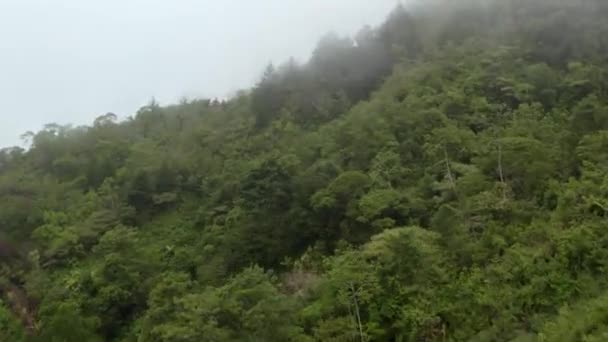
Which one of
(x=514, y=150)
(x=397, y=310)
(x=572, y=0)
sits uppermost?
(x=572, y=0)

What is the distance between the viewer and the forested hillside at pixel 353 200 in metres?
19.2

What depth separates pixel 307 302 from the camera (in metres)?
21.9

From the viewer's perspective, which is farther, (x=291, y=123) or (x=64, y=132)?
(x=64, y=132)

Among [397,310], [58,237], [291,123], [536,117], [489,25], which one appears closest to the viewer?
[397,310]

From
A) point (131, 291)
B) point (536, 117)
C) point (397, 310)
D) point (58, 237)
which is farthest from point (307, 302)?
point (58, 237)

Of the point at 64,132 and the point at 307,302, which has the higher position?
the point at 64,132

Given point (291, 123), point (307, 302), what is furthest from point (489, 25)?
point (307, 302)

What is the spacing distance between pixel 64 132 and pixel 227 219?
1932 cm

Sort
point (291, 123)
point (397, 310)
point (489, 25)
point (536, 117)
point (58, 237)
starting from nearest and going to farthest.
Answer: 1. point (397, 310)
2. point (536, 117)
3. point (58, 237)
4. point (291, 123)
5. point (489, 25)

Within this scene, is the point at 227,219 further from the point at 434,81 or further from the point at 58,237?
the point at 434,81

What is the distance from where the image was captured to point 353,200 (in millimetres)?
25938

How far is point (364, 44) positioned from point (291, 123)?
910 cm

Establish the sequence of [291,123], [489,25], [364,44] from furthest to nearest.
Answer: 1. [364,44]
2. [489,25]
3. [291,123]

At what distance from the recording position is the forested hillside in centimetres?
1922
